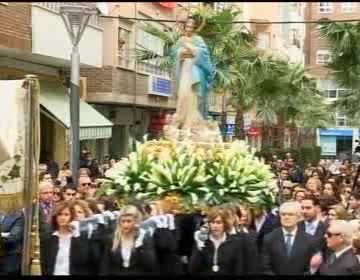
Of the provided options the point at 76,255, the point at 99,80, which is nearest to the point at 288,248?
the point at 76,255

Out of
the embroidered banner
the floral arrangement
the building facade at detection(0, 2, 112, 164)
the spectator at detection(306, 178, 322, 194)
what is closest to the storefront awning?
the building facade at detection(0, 2, 112, 164)

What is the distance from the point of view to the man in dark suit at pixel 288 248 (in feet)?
20.8

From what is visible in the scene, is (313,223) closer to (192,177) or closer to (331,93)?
(192,177)

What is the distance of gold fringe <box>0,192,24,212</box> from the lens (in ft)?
21.4

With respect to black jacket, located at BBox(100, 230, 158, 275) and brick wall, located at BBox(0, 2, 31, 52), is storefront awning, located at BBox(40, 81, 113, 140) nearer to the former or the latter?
brick wall, located at BBox(0, 2, 31, 52)

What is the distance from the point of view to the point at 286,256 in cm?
638

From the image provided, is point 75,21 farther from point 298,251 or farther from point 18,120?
point 298,251

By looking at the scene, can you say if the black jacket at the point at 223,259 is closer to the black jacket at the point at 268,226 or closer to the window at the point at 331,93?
the black jacket at the point at 268,226

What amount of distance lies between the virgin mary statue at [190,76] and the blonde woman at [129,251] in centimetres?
277

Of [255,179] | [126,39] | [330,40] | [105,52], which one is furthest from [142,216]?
[126,39]

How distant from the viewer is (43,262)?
6344 millimetres

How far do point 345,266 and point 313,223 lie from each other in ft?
4.48

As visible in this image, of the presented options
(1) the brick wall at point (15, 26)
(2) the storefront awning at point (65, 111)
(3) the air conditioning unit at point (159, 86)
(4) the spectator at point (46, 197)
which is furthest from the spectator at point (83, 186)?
(3) the air conditioning unit at point (159, 86)

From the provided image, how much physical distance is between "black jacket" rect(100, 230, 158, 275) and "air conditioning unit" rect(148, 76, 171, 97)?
1976cm
